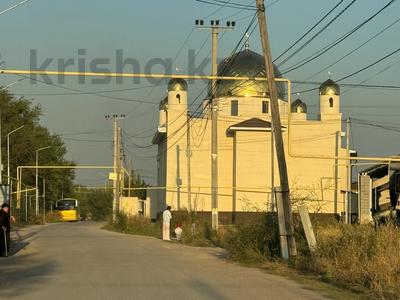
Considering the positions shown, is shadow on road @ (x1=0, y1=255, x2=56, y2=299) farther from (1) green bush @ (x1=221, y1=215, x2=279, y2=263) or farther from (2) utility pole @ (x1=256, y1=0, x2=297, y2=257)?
(2) utility pole @ (x1=256, y1=0, x2=297, y2=257)

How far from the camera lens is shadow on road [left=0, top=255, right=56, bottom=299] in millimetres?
13812

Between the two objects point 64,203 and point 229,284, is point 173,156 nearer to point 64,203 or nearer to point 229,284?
point 64,203

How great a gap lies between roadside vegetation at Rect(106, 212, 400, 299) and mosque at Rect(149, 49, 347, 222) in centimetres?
4110

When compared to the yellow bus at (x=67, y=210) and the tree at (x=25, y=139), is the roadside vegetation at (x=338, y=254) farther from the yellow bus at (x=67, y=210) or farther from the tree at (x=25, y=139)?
the yellow bus at (x=67, y=210)

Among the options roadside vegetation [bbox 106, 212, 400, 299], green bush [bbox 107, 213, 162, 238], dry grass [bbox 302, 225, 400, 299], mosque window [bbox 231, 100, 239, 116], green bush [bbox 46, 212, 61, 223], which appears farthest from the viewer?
green bush [bbox 46, 212, 61, 223]

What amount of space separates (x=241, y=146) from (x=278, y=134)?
150 ft

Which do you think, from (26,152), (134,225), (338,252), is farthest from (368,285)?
(26,152)

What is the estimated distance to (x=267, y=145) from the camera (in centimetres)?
6562

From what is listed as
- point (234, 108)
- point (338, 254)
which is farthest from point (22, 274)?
point (234, 108)

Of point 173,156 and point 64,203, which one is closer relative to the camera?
point 173,156

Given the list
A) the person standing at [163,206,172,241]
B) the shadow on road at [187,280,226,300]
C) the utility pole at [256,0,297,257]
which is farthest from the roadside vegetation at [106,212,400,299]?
the person standing at [163,206,172,241]

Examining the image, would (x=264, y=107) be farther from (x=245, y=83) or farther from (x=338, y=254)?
(x=338, y=254)

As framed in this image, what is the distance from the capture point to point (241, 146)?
66188 millimetres

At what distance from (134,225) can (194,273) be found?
3008 cm
